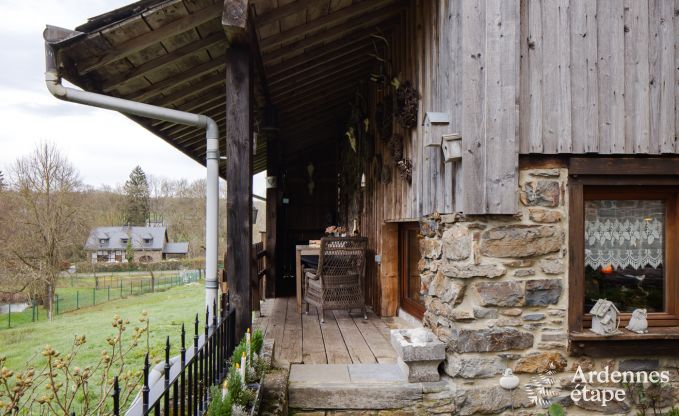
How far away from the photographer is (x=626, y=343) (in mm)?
3102

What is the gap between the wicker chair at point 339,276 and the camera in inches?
199

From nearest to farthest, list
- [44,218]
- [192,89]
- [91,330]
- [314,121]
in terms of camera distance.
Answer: [192,89] → [314,121] → [91,330] → [44,218]

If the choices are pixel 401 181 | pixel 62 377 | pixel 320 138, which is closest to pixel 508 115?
pixel 401 181

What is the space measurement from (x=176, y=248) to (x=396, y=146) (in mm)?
37296

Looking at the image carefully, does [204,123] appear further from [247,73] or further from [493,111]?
[493,111]

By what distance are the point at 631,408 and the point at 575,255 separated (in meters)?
1.17

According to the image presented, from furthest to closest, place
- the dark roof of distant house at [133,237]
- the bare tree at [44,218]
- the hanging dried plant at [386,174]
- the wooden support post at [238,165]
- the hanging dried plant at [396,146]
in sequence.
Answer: the dark roof of distant house at [133,237] < the bare tree at [44,218] < the hanging dried plant at [386,174] < the hanging dried plant at [396,146] < the wooden support post at [238,165]

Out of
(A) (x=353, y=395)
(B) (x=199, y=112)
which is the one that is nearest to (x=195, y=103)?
(B) (x=199, y=112)

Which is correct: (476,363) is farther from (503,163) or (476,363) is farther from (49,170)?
(49,170)

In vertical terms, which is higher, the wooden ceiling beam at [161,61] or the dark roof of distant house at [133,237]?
the wooden ceiling beam at [161,61]

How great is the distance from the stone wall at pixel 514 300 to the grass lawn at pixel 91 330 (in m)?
8.44

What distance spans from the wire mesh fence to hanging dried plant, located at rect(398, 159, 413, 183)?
19.4 m

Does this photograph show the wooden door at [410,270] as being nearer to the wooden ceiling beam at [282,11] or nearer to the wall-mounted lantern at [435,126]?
the wall-mounted lantern at [435,126]

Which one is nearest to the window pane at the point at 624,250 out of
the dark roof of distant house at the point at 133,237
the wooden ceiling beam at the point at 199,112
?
the wooden ceiling beam at the point at 199,112
